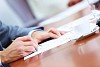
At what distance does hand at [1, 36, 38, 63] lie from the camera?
1152 mm

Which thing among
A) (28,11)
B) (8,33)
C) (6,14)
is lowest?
(28,11)

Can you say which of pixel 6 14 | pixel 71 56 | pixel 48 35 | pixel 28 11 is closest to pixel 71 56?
pixel 71 56

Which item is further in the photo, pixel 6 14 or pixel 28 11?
pixel 28 11

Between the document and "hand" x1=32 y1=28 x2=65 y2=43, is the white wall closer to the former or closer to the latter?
"hand" x1=32 y1=28 x2=65 y2=43

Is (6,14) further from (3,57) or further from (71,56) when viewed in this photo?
(71,56)

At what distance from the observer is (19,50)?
1168mm

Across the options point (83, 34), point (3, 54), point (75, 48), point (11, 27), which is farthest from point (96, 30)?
point (11, 27)

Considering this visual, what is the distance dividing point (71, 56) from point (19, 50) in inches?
12.9

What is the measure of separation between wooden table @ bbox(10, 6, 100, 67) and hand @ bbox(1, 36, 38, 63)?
0.14 feet

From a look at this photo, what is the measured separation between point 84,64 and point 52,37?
51 centimetres

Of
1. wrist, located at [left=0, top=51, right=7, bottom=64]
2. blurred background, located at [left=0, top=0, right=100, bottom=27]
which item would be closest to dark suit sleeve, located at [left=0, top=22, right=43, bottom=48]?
wrist, located at [left=0, top=51, right=7, bottom=64]

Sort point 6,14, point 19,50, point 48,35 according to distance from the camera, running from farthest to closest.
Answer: point 6,14 → point 48,35 → point 19,50

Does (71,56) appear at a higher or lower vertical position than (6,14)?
higher

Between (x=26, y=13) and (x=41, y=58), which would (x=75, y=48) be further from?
(x=26, y=13)
